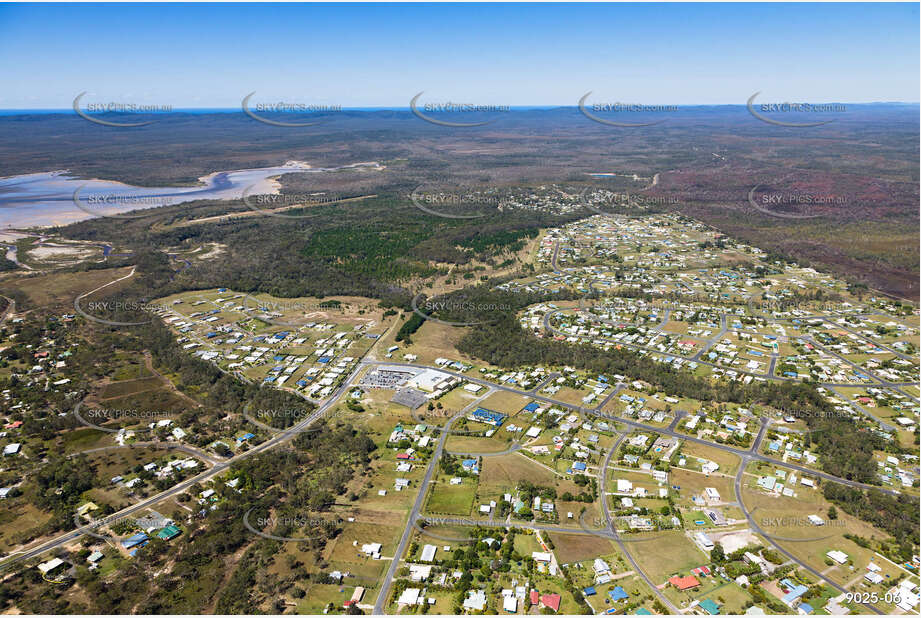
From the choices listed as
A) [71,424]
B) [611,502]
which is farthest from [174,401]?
[611,502]

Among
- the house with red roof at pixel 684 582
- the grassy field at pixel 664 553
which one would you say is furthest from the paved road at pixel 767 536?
the house with red roof at pixel 684 582

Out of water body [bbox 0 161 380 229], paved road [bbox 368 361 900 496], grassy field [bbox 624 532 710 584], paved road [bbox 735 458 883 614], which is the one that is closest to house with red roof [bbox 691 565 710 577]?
grassy field [bbox 624 532 710 584]

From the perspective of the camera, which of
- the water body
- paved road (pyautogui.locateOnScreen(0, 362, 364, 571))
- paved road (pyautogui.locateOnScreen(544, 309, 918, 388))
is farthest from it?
the water body

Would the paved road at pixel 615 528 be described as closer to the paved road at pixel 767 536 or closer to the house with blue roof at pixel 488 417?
the paved road at pixel 767 536

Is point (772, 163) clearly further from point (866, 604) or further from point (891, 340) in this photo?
point (866, 604)

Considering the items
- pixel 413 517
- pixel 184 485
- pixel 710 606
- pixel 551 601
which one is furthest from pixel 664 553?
pixel 184 485

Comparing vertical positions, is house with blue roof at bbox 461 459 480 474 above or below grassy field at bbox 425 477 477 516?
above

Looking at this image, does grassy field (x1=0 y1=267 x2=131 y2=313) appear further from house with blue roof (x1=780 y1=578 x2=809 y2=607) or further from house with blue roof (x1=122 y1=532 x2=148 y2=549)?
house with blue roof (x1=780 y1=578 x2=809 y2=607)
